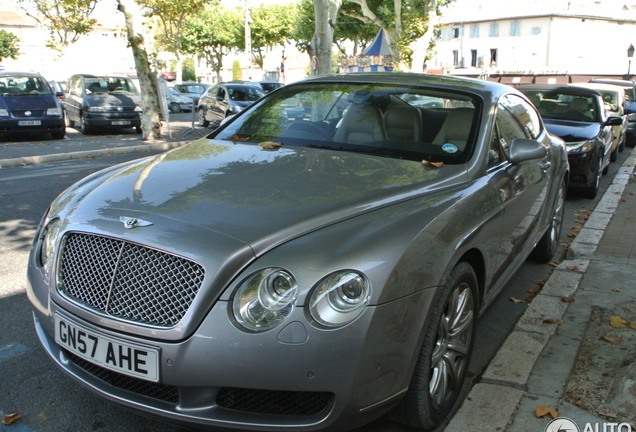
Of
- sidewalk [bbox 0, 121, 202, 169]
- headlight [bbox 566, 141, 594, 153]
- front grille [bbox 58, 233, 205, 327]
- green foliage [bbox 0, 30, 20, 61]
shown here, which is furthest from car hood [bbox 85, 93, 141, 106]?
green foliage [bbox 0, 30, 20, 61]

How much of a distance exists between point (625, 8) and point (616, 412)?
83200 mm

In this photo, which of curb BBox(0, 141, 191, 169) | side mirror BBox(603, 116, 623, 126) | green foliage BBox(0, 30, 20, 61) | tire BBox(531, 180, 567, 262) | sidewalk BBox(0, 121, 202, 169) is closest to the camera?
tire BBox(531, 180, 567, 262)

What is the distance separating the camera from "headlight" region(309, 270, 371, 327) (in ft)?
7.26

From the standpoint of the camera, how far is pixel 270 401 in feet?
7.54

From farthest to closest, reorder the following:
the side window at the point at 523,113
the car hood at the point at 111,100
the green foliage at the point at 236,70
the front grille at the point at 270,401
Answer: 1. the green foliage at the point at 236,70
2. the car hood at the point at 111,100
3. the side window at the point at 523,113
4. the front grille at the point at 270,401

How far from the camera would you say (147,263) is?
2.40 meters

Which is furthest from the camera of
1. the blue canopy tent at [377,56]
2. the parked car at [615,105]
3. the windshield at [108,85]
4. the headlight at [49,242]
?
the blue canopy tent at [377,56]

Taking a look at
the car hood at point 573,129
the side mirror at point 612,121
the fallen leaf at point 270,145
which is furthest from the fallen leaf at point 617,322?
the side mirror at point 612,121

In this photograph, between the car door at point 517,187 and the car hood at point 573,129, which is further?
the car hood at point 573,129

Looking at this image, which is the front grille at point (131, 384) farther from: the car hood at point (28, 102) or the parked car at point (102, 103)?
the parked car at point (102, 103)

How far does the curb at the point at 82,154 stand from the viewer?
11345mm

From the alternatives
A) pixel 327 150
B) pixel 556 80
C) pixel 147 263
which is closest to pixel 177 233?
pixel 147 263

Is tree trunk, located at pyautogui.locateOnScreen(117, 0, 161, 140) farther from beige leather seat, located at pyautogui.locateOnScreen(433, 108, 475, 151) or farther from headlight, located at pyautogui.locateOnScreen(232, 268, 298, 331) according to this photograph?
headlight, located at pyautogui.locateOnScreen(232, 268, 298, 331)

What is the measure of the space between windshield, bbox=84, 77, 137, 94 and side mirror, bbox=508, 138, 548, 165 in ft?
54.7
